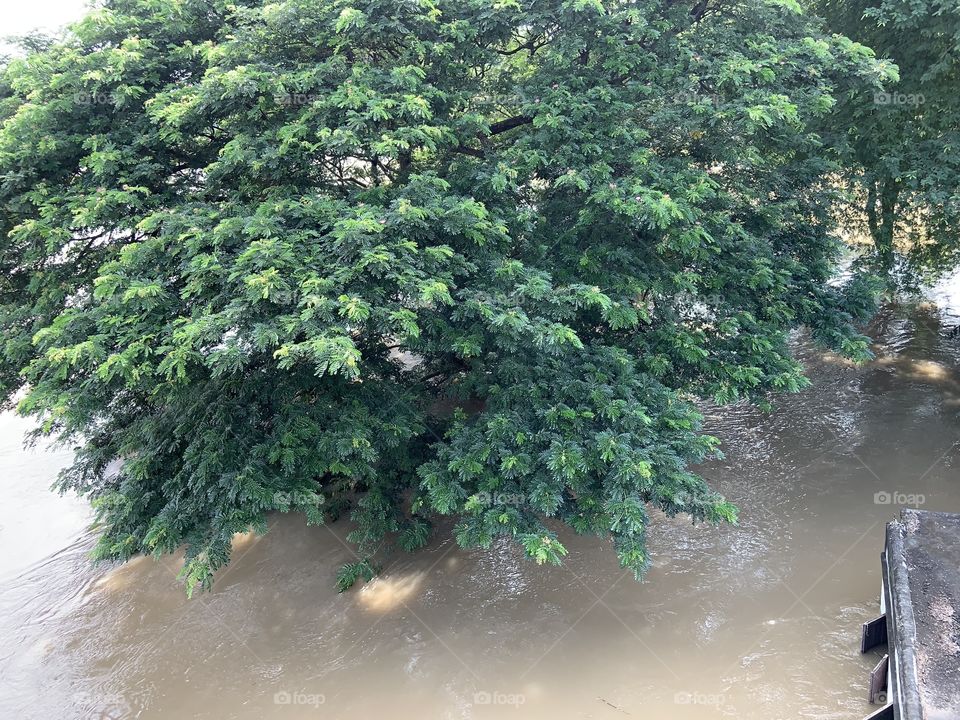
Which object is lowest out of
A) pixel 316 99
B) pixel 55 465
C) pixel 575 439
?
pixel 55 465

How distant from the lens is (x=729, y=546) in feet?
26.5

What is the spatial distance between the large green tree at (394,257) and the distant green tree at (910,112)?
5.61 feet

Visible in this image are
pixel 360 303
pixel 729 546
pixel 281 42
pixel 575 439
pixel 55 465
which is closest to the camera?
pixel 360 303

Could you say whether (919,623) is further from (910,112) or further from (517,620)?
(910,112)

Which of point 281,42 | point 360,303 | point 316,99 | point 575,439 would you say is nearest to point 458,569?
point 575,439

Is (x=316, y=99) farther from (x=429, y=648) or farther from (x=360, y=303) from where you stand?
(x=429, y=648)

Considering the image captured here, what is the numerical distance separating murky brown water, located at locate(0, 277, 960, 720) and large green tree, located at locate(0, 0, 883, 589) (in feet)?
4.02

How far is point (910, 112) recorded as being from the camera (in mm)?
9305

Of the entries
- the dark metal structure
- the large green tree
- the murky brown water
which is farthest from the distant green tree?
the dark metal structure

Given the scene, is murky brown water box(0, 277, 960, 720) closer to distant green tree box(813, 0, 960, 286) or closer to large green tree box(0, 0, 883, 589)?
large green tree box(0, 0, 883, 589)

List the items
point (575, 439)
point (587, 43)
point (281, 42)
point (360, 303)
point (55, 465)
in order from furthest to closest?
point (55, 465)
point (587, 43)
point (281, 42)
point (575, 439)
point (360, 303)

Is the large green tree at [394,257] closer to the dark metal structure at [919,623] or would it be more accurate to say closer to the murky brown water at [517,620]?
the murky brown water at [517,620]

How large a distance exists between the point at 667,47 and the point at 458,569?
7.04m

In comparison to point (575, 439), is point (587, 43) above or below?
above
